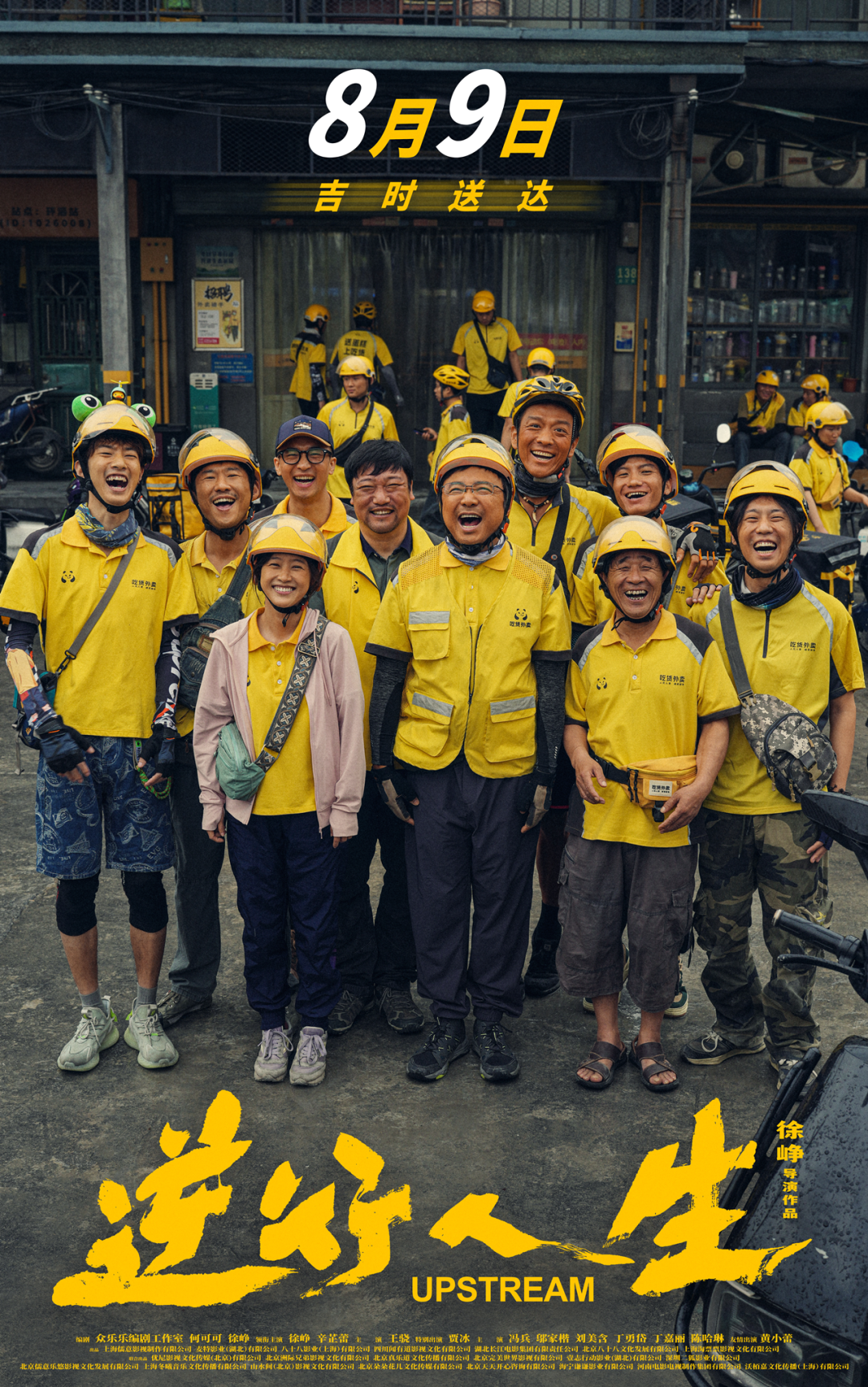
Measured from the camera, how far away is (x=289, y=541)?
417 cm

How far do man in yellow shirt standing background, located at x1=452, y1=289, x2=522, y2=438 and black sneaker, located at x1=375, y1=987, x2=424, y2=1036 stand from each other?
1042cm

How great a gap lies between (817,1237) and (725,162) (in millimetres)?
15438

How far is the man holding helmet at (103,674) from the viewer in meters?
4.29

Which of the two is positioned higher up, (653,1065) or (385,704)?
(385,704)

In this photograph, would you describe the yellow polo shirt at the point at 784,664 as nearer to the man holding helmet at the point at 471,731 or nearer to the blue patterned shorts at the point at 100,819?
the man holding helmet at the point at 471,731

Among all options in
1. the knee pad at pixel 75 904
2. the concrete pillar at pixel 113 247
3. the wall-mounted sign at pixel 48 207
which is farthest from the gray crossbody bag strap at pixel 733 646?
the wall-mounted sign at pixel 48 207

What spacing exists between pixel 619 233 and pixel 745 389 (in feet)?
8.96

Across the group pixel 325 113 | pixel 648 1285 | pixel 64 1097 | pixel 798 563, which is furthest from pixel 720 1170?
pixel 325 113

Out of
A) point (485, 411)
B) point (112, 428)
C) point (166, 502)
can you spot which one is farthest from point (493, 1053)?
point (485, 411)

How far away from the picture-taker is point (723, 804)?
14.1 ft

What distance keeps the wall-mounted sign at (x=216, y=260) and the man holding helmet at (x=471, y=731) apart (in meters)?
12.0

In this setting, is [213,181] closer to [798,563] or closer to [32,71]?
[32,71]

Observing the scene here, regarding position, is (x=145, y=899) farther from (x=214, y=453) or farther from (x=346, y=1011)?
(x=214, y=453)

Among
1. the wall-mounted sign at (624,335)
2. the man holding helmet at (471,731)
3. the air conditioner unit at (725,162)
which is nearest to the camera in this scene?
the man holding helmet at (471,731)
